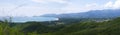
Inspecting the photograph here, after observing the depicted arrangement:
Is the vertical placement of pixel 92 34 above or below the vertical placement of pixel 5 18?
below

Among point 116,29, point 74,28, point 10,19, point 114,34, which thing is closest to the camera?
point 10,19

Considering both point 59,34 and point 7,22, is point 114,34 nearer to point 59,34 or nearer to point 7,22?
point 59,34

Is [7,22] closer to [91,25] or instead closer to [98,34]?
[98,34]

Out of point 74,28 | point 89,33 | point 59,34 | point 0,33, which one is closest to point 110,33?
point 89,33

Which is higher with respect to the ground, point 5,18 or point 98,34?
point 5,18

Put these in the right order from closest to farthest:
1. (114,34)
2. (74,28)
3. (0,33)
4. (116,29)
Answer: (0,33)
(114,34)
(116,29)
(74,28)

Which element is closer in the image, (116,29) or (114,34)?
(114,34)

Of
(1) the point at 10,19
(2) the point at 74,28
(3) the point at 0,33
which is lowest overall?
(2) the point at 74,28

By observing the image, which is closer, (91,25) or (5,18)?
(5,18)

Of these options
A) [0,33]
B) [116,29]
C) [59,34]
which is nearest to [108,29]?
[116,29]
